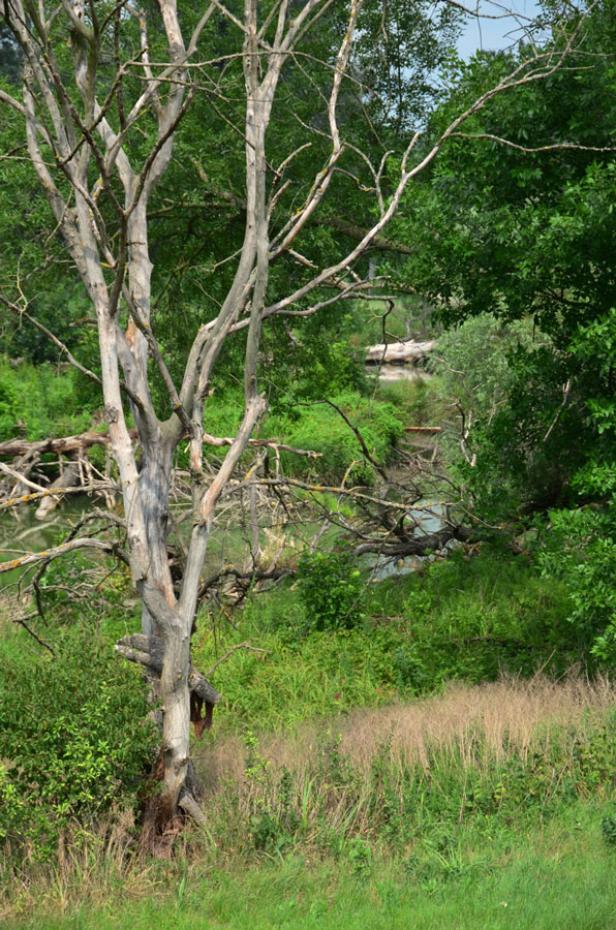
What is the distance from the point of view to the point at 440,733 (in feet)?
27.2

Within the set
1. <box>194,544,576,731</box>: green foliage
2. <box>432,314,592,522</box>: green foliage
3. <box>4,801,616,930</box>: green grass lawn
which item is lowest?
<box>194,544,576,731</box>: green foliage

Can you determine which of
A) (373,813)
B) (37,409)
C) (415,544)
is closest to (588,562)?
(373,813)

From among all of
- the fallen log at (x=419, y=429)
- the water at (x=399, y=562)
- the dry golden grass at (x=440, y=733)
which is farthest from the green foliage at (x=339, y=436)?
the dry golden grass at (x=440, y=733)

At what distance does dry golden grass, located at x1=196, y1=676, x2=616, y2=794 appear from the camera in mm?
7965

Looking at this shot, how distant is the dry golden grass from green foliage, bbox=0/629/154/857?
115 centimetres

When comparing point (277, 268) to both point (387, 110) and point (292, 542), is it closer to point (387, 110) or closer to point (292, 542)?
point (387, 110)

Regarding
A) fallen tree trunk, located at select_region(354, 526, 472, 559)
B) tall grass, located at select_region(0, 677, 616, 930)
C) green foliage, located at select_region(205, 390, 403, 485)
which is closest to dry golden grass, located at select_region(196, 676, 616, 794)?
tall grass, located at select_region(0, 677, 616, 930)

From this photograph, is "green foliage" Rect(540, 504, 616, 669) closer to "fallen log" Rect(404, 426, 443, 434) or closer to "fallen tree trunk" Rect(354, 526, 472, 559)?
"fallen tree trunk" Rect(354, 526, 472, 559)

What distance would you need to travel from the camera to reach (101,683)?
6770 millimetres

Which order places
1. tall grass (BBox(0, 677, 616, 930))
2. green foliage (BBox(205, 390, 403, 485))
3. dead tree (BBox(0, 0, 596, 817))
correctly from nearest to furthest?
tall grass (BBox(0, 677, 616, 930)) < dead tree (BBox(0, 0, 596, 817)) < green foliage (BBox(205, 390, 403, 485))

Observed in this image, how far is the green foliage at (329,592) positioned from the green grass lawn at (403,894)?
7408mm

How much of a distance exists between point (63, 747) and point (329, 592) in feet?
26.2

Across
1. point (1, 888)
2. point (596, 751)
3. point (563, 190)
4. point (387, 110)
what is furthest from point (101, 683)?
point (387, 110)

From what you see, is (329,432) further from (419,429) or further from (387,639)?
(387,639)
